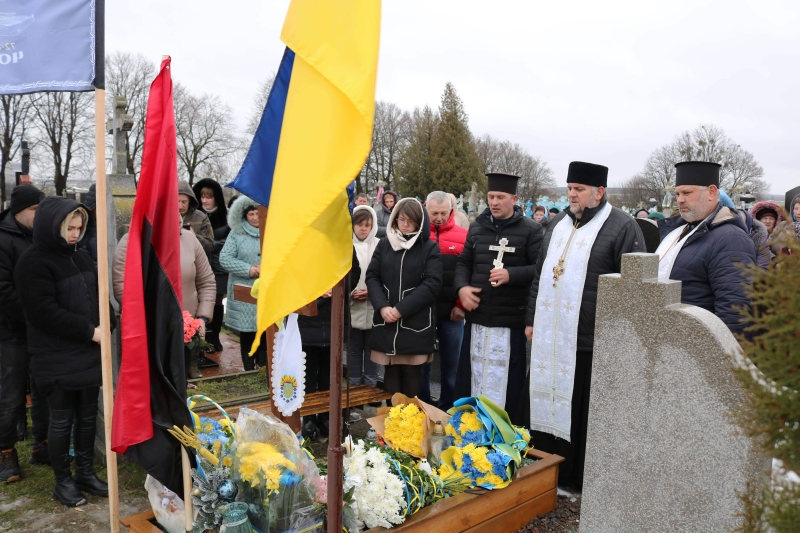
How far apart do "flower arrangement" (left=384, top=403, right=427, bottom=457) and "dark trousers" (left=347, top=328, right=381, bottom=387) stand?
205 cm

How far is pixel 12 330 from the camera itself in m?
4.74

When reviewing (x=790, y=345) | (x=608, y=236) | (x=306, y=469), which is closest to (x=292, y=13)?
(x=790, y=345)

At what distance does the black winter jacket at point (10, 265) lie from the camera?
14.8 feet

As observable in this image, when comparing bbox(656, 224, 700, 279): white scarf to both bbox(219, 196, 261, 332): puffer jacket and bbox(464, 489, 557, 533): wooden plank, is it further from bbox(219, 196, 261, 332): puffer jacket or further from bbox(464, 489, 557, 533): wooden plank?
bbox(219, 196, 261, 332): puffer jacket

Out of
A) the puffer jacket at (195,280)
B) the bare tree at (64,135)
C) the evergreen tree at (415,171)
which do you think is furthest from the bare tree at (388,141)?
the puffer jacket at (195,280)

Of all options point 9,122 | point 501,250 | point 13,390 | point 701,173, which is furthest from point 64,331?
point 9,122

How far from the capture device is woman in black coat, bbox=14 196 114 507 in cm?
410

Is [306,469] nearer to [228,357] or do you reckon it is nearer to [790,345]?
[790,345]

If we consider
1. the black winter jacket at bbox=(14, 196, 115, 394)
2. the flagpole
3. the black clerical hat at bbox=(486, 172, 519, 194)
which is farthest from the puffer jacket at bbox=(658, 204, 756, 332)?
the black winter jacket at bbox=(14, 196, 115, 394)

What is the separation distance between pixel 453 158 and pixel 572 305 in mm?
45128

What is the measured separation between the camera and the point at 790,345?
4.96 feet

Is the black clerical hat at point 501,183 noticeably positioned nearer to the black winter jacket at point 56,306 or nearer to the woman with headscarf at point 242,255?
the woman with headscarf at point 242,255

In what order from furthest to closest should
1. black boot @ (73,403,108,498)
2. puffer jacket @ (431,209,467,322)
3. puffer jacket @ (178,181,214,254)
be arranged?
puffer jacket @ (178,181,214,254)
puffer jacket @ (431,209,467,322)
black boot @ (73,403,108,498)

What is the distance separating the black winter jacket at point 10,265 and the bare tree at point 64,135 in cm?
3122
